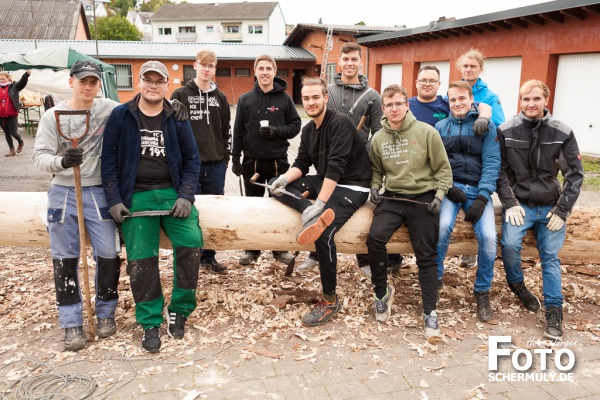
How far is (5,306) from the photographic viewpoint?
4539 millimetres

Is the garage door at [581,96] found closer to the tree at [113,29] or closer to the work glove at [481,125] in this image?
the work glove at [481,125]

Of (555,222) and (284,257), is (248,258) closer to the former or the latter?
(284,257)

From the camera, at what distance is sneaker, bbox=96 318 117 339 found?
400cm

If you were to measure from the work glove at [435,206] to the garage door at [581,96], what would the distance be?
10150 millimetres

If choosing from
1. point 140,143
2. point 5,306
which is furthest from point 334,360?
point 5,306

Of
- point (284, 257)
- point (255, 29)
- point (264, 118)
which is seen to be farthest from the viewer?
point (255, 29)

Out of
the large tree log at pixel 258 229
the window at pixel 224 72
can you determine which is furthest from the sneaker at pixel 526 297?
the window at pixel 224 72

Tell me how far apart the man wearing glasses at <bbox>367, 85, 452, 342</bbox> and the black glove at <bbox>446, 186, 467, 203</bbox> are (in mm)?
78

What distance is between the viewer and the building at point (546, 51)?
1204cm

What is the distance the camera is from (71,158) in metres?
3.57

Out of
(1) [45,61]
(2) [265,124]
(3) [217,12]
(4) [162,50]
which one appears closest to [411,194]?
(2) [265,124]

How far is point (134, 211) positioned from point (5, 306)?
1.71 meters

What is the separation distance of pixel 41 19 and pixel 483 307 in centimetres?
4718

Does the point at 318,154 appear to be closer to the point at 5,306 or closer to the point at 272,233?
the point at 272,233
